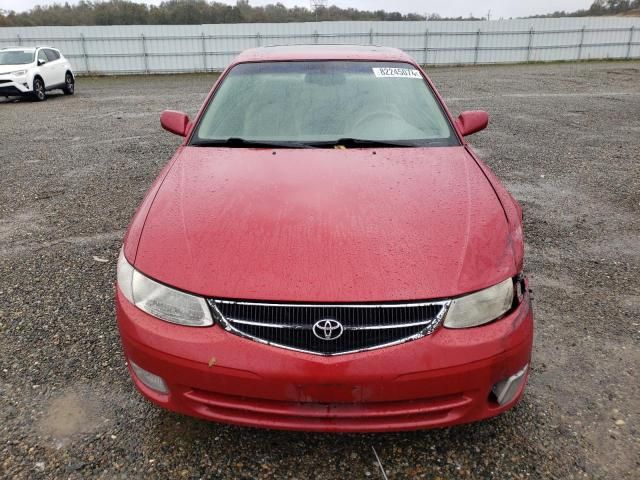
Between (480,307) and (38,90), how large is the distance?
15126mm

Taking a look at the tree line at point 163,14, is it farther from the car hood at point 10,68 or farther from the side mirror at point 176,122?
the side mirror at point 176,122

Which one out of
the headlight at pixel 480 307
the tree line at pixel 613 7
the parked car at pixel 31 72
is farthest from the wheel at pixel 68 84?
the tree line at pixel 613 7

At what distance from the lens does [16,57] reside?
45.0ft

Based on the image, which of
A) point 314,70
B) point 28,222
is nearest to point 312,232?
point 314,70

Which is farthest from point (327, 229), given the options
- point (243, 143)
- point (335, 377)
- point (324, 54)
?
point (324, 54)

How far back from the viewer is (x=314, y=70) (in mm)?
3152

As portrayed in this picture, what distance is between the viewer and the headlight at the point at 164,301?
1.71 m

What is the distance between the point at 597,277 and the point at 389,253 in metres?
2.27

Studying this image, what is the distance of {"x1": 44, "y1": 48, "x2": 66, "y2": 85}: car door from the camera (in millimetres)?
14410

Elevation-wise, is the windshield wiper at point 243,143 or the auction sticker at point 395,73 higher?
the auction sticker at point 395,73

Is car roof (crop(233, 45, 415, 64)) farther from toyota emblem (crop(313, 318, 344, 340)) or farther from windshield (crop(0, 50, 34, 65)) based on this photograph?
windshield (crop(0, 50, 34, 65))

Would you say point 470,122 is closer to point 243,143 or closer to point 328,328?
point 243,143

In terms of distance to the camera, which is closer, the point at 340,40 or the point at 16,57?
the point at 16,57

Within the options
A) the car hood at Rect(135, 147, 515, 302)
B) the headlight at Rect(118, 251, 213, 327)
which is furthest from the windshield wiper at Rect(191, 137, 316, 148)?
the headlight at Rect(118, 251, 213, 327)
